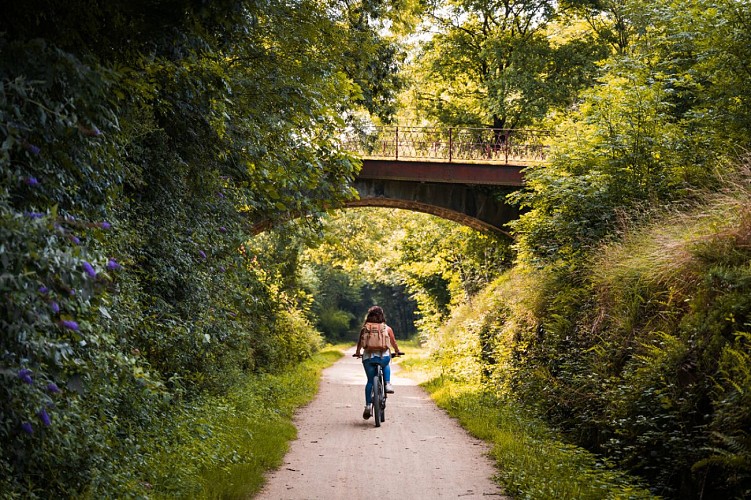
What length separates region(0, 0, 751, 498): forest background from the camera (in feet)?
12.8

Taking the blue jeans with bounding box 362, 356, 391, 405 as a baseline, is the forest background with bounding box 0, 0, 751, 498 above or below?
above

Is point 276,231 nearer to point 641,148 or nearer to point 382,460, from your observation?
point 382,460

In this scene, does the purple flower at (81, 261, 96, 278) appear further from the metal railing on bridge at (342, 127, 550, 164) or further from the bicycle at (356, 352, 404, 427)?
the metal railing on bridge at (342, 127, 550, 164)

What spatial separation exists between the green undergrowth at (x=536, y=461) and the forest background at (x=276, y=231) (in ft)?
1.10

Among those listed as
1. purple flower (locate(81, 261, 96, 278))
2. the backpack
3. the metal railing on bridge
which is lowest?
the backpack

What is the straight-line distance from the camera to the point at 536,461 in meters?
7.12

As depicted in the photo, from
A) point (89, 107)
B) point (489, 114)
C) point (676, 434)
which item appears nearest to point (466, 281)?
point (489, 114)

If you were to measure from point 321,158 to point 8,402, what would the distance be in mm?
6760

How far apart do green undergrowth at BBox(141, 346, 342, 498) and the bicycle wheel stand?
1253mm

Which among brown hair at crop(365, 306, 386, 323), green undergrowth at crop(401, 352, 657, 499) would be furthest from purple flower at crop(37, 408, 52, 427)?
brown hair at crop(365, 306, 386, 323)

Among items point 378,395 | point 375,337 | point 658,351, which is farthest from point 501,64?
point 658,351

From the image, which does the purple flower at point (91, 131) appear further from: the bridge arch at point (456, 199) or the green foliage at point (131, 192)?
the bridge arch at point (456, 199)

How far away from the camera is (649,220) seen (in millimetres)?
9797

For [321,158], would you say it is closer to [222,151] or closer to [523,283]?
[222,151]
